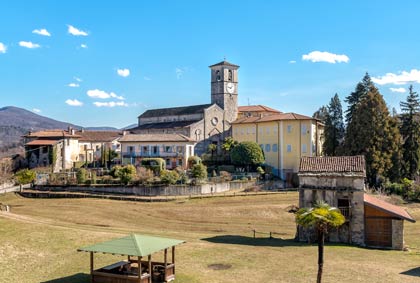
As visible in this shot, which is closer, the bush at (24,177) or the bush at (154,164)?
the bush at (24,177)

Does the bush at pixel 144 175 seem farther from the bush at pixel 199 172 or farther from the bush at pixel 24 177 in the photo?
the bush at pixel 24 177

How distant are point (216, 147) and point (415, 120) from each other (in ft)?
109

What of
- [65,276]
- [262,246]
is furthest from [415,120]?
[65,276]

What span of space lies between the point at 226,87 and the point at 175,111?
11466mm

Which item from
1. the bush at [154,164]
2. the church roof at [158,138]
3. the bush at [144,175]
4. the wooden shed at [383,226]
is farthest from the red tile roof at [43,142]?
the wooden shed at [383,226]

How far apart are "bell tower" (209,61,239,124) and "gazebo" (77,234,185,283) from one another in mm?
64087

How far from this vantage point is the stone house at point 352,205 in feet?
102

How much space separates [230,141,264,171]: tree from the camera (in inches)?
2707

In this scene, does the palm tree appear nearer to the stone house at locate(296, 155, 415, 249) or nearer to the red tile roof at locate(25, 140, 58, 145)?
the stone house at locate(296, 155, 415, 249)

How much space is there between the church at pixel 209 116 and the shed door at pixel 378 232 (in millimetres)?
48607

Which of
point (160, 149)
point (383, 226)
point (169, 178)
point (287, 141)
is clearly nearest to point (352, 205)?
point (383, 226)

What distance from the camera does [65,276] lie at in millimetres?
22422

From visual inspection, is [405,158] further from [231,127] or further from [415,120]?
[231,127]

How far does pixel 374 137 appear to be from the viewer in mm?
58250
